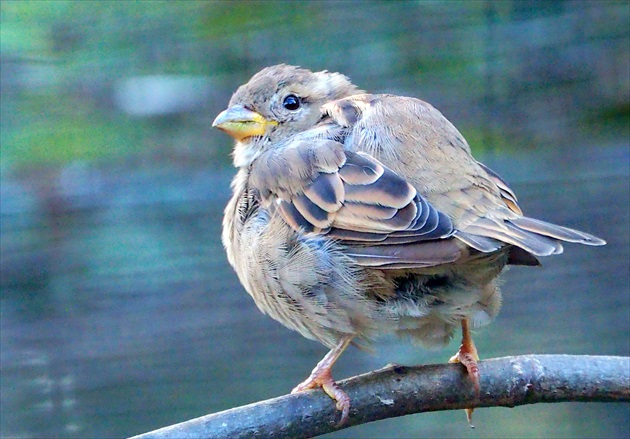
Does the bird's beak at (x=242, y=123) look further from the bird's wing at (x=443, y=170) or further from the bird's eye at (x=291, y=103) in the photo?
the bird's wing at (x=443, y=170)

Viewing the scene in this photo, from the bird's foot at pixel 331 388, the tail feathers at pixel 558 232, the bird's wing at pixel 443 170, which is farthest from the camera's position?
the bird's foot at pixel 331 388

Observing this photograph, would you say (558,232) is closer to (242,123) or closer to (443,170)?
(443,170)

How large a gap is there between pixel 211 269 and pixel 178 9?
1.32 m

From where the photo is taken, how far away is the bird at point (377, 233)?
2.94 m

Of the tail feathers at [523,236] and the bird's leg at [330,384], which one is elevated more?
the tail feathers at [523,236]

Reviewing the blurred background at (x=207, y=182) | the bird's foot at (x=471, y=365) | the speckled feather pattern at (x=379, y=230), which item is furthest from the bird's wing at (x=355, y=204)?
the blurred background at (x=207, y=182)

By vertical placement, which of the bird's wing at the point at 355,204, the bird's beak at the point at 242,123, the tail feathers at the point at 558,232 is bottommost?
the tail feathers at the point at 558,232

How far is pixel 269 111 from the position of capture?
394 cm

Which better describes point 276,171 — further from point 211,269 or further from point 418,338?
point 211,269

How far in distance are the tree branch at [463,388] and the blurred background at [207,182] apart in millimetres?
1409

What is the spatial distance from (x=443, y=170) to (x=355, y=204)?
0.34 metres

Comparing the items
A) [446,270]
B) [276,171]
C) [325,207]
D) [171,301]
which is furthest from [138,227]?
[446,270]

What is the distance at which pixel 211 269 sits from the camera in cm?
480

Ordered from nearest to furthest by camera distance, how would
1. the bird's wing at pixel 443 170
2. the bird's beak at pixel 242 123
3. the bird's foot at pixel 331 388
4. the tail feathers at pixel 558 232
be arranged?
the tail feathers at pixel 558 232
the bird's wing at pixel 443 170
the bird's foot at pixel 331 388
the bird's beak at pixel 242 123
